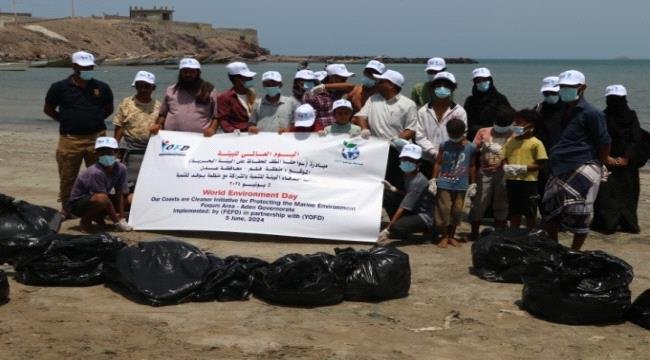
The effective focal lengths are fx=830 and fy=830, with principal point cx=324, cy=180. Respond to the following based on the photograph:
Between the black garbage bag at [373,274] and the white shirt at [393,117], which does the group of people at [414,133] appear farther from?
the black garbage bag at [373,274]

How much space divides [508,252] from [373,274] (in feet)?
4.39

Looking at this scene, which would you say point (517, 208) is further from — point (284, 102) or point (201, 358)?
point (201, 358)

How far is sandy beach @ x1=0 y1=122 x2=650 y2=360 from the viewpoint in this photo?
17.6 feet

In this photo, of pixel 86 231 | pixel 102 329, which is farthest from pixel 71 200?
pixel 102 329

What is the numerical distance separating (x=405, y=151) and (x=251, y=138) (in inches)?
69.0

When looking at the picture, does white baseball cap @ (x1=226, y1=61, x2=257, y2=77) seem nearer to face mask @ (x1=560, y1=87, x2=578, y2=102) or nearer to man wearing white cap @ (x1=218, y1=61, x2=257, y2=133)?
Result: man wearing white cap @ (x1=218, y1=61, x2=257, y2=133)

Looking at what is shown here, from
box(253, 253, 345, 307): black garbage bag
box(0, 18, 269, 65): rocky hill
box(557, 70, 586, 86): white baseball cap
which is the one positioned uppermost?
box(557, 70, 586, 86): white baseball cap

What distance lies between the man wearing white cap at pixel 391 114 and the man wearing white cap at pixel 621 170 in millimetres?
2266

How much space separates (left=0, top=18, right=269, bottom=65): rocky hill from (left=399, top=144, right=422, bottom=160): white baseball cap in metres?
86.7

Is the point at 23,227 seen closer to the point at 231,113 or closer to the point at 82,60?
the point at 82,60

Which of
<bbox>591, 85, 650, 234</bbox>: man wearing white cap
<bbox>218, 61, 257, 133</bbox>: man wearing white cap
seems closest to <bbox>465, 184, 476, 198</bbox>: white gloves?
<bbox>591, 85, 650, 234</bbox>: man wearing white cap

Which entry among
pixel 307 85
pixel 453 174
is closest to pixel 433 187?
pixel 453 174

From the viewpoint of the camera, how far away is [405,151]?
803cm

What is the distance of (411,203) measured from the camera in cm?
820
